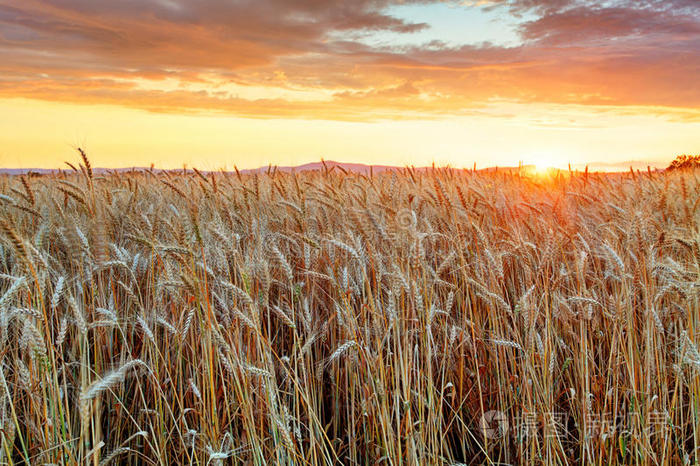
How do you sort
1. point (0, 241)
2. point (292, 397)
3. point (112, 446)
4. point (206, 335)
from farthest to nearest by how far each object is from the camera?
point (0, 241) < point (292, 397) < point (112, 446) < point (206, 335)

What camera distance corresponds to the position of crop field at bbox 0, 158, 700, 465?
178cm

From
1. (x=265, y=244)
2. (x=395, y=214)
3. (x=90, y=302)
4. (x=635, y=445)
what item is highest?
(x=395, y=214)

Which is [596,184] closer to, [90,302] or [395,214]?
[395,214]

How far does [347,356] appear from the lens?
225 cm

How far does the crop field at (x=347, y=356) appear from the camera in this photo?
178 cm

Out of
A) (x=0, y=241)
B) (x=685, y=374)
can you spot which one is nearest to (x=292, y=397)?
(x=685, y=374)

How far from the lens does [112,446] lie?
7.21 ft

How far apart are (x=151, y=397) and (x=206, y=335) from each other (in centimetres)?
73

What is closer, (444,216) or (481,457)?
(481,457)

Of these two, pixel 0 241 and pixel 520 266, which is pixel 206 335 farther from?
pixel 0 241

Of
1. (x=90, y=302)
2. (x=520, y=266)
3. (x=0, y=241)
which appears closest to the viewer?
(x=90, y=302)

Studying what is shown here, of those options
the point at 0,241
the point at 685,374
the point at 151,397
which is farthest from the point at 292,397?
the point at 0,241

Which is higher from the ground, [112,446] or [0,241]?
[0,241]

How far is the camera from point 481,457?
7.34 ft
